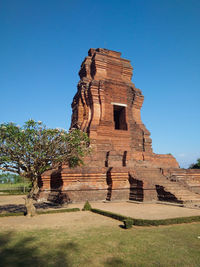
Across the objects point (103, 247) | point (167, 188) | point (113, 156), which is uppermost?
point (113, 156)

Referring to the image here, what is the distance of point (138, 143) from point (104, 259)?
Answer: 1472 centimetres

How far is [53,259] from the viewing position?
3.99 meters

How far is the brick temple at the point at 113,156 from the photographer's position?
12633mm

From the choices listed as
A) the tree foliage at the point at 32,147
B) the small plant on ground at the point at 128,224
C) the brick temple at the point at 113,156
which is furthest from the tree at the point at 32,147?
the small plant on ground at the point at 128,224

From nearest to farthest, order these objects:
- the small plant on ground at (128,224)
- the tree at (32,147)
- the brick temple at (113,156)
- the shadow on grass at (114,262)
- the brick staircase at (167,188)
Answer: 1. the shadow on grass at (114,262)
2. the small plant on ground at (128,224)
3. the tree at (32,147)
4. the brick staircase at (167,188)
5. the brick temple at (113,156)

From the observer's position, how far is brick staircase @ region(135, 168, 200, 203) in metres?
11.9

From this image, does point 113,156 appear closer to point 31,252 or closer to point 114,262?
point 31,252

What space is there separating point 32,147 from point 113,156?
756 cm

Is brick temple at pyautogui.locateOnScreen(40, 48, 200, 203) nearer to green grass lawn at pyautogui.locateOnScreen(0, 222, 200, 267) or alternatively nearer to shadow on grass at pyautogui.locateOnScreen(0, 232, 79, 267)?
green grass lawn at pyautogui.locateOnScreen(0, 222, 200, 267)

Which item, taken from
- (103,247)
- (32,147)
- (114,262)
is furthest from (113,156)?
(114,262)

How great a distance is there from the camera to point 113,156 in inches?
599

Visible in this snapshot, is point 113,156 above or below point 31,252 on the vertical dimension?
above

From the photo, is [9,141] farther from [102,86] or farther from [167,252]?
[102,86]

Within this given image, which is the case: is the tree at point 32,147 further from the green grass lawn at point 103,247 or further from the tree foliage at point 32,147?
the green grass lawn at point 103,247
